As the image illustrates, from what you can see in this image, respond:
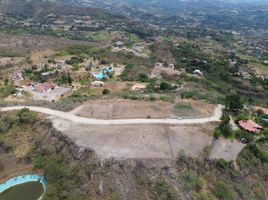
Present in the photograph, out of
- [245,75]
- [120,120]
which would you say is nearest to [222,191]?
[120,120]

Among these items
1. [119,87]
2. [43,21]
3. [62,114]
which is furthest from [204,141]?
[43,21]

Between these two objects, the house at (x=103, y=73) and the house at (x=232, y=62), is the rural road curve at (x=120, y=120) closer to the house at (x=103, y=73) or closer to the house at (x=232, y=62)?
the house at (x=103, y=73)

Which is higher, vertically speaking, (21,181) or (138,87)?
(21,181)

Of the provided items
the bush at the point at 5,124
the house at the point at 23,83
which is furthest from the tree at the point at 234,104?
the house at the point at 23,83

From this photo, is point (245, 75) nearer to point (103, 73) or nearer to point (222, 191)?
point (103, 73)

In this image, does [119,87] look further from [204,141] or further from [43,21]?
[43,21]
